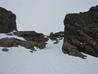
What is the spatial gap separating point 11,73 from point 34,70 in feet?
9.79

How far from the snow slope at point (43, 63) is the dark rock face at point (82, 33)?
8.91ft

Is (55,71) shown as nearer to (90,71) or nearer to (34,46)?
(90,71)

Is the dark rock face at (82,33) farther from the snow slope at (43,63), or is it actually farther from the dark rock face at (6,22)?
the dark rock face at (6,22)

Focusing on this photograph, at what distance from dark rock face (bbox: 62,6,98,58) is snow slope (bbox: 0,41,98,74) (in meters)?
2.72

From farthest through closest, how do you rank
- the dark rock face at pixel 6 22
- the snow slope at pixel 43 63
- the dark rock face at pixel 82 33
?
the dark rock face at pixel 6 22 → the dark rock face at pixel 82 33 → the snow slope at pixel 43 63

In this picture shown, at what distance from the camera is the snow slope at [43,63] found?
2545cm

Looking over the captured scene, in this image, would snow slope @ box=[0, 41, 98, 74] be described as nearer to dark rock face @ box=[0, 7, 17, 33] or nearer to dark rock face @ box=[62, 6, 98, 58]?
dark rock face @ box=[62, 6, 98, 58]

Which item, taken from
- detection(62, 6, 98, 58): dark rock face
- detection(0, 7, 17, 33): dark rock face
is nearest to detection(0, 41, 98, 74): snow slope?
detection(62, 6, 98, 58): dark rock face

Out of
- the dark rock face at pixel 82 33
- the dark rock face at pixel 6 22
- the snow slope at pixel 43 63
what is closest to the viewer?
the snow slope at pixel 43 63

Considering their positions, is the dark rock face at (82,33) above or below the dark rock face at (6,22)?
above

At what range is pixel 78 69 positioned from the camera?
89.7ft

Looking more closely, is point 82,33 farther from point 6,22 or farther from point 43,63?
point 6,22

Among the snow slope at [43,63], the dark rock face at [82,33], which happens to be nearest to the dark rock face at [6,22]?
the dark rock face at [82,33]

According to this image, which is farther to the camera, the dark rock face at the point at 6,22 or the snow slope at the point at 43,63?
the dark rock face at the point at 6,22
